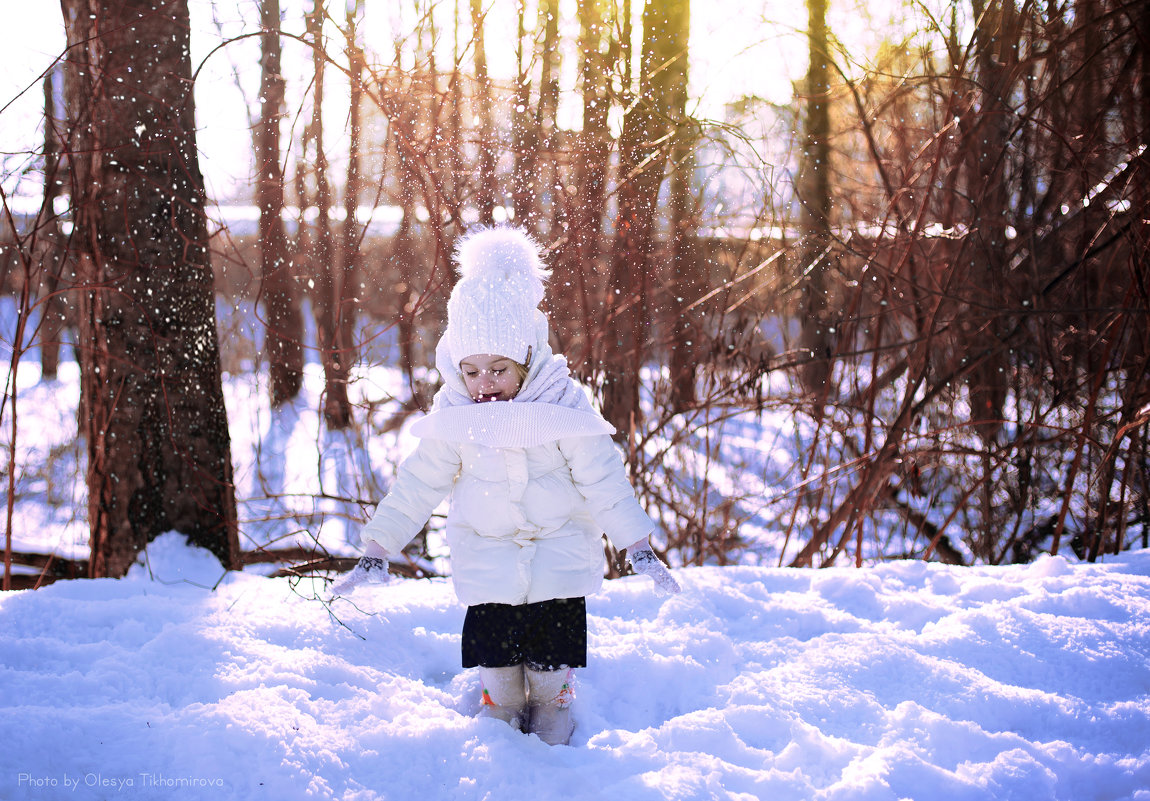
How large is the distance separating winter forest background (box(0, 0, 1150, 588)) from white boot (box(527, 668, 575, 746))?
1204mm

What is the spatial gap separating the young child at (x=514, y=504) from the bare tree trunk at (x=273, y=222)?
4.87 ft

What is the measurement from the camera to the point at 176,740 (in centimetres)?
171

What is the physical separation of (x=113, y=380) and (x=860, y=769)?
3.04 meters

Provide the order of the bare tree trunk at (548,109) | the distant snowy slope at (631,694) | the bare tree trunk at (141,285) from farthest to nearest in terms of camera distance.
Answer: the bare tree trunk at (548,109) → the bare tree trunk at (141,285) → the distant snowy slope at (631,694)

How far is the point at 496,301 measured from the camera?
211 cm

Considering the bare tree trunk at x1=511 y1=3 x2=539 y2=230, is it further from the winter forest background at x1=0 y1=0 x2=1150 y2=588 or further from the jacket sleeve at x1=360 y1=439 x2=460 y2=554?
the jacket sleeve at x1=360 y1=439 x2=460 y2=554

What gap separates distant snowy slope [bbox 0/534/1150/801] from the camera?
5.63ft

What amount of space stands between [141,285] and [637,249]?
2159 mm

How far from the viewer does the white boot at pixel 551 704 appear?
6.80ft

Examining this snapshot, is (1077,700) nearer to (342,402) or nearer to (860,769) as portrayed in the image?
(860,769)

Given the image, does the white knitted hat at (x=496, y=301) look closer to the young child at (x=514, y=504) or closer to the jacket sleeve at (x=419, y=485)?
the young child at (x=514, y=504)

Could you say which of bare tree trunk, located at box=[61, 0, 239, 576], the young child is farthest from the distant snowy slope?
bare tree trunk, located at box=[61, 0, 239, 576]

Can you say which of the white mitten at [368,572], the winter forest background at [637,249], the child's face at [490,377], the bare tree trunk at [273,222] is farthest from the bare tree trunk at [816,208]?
the bare tree trunk at [273,222]

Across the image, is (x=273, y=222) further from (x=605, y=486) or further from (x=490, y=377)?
(x=605, y=486)
